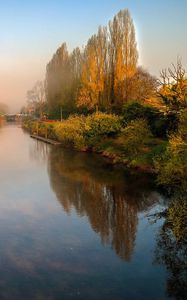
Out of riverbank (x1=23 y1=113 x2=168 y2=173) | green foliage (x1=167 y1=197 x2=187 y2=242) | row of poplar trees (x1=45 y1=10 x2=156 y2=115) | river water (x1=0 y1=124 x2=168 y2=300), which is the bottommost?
river water (x1=0 y1=124 x2=168 y2=300)

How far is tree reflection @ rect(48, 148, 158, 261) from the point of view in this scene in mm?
12945

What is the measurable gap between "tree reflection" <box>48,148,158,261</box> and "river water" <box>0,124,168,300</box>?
4 cm

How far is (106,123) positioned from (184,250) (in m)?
25.2

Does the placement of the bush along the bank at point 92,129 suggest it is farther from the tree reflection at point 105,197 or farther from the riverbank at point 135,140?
the tree reflection at point 105,197

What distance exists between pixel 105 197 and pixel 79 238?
5.72 m

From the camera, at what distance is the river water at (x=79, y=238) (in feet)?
30.0

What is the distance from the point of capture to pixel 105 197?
18.0 metres

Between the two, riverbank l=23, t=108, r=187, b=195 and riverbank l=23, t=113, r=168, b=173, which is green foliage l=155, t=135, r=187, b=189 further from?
riverbank l=23, t=113, r=168, b=173

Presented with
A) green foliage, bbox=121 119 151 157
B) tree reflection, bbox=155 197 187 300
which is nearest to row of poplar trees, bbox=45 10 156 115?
green foliage, bbox=121 119 151 157

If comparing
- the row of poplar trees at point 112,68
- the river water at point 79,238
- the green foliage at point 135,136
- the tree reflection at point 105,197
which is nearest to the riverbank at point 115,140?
the green foliage at point 135,136

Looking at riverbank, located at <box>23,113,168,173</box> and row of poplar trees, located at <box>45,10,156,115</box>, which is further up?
row of poplar trees, located at <box>45,10,156,115</box>

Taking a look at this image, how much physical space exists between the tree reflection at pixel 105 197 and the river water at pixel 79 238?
4 cm

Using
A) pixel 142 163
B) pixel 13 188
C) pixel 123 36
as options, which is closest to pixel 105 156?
pixel 142 163

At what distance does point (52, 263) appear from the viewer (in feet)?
34.4
